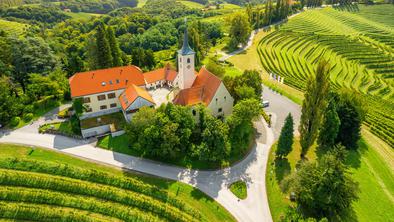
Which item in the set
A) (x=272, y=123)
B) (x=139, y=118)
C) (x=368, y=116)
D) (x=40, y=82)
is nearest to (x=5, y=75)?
(x=40, y=82)

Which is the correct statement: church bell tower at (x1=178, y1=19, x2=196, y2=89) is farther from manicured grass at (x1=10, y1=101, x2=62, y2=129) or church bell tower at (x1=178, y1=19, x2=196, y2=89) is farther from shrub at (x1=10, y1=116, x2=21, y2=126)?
shrub at (x1=10, y1=116, x2=21, y2=126)

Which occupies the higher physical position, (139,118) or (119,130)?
(139,118)

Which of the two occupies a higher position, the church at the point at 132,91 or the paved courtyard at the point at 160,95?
the church at the point at 132,91

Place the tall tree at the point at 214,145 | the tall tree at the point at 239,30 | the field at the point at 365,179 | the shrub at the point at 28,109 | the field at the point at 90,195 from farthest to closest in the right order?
the tall tree at the point at 239,30, the shrub at the point at 28,109, the tall tree at the point at 214,145, the field at the point at 365,179, the field at the point at 90,195

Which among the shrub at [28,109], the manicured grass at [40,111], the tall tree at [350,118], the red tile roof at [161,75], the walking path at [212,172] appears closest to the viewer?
the walking path at [212,172]

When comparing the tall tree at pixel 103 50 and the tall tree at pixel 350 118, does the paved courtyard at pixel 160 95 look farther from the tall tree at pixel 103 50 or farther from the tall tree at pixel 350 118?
the tall tree at pixel 350 118

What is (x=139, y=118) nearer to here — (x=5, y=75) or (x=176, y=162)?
(x=176, y=162)

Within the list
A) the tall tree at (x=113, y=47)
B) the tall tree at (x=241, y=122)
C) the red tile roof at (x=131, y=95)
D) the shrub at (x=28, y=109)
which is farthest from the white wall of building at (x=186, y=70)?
the shrub at (x=28, y=109)
